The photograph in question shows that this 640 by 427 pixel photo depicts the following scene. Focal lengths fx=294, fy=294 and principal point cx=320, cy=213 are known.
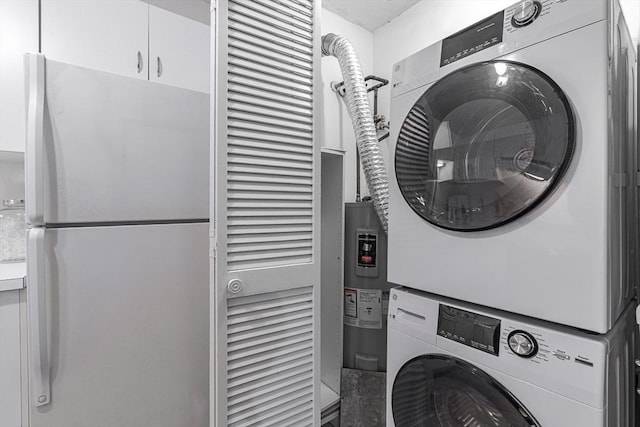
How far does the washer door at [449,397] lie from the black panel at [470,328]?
0.25 feet

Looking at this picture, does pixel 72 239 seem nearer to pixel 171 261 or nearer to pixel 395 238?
pixel 171 261

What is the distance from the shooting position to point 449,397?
3.52ft

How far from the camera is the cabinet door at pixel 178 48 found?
177 cm

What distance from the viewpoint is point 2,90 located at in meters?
1.51

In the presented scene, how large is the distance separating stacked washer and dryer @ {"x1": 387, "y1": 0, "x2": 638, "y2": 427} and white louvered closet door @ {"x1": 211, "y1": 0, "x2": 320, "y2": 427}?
421 millimetres

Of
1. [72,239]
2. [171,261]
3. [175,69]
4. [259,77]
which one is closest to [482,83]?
[259,77]

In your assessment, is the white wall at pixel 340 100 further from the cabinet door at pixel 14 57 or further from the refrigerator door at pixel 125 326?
the cabinet door at pixel 14 57

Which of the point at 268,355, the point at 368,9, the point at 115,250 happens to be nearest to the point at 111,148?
the point at 115,250

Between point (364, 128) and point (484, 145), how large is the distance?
0.87 meters

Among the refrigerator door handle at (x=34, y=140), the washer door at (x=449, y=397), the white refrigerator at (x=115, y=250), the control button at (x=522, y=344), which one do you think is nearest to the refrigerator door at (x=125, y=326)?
the white refrigerator at (x=115, y=250)

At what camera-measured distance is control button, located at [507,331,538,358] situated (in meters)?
0.84

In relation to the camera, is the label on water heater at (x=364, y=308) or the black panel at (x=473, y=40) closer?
the black panel at (x=473, y=40)

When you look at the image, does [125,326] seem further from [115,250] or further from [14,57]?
[14,57]

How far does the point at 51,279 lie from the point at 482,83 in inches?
66.2
